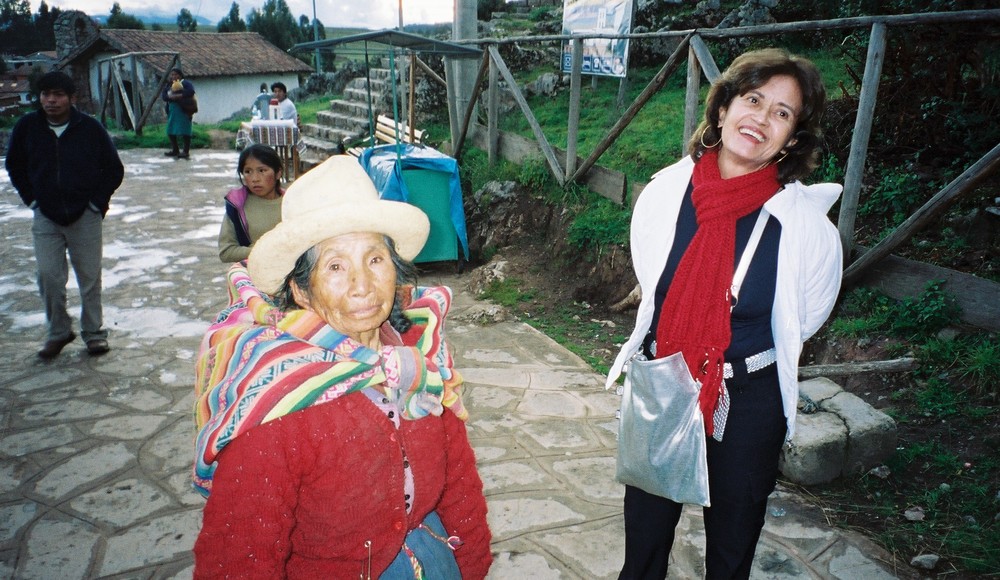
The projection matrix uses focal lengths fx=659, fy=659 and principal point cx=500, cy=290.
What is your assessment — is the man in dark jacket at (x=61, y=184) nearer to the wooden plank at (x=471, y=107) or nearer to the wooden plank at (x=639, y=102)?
the wooden plank at (x=639, y=102)

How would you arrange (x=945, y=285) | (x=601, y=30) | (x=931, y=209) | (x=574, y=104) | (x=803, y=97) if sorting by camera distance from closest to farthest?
(x=803, y=97), (x=931, y=209), (x=945, y=285), (x=574, y=104), (x=601, y=30)

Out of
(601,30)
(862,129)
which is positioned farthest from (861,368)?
(601,30)

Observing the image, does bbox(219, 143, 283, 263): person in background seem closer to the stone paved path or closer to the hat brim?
the stone paved path

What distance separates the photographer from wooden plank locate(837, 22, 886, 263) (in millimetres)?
3830

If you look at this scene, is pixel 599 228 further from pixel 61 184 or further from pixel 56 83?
pixel 56 83

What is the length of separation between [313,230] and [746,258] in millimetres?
1294

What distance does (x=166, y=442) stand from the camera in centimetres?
385

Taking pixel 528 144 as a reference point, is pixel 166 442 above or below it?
below

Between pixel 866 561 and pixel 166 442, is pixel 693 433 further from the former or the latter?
pixel 166 442

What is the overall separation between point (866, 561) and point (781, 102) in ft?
6.57

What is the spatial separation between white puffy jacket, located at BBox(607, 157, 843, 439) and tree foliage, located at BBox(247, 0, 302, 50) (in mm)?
51390

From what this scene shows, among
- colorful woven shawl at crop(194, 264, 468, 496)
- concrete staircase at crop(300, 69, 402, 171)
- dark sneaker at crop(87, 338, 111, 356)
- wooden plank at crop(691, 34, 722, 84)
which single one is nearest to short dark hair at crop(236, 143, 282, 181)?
dark sneaker at crop(87, 338, 111, 356)

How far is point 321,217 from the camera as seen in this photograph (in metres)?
1.48

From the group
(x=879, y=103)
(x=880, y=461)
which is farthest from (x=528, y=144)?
(x=880, y=461)
